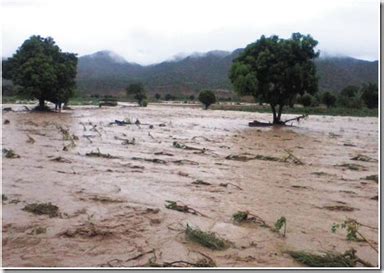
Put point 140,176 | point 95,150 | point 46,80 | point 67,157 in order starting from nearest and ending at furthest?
point 140,176 → point 67,157 → point 95,150 → point 46,80

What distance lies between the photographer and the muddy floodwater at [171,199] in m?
4.82

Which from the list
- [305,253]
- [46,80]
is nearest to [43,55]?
[46,80]

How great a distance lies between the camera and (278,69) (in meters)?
24.1

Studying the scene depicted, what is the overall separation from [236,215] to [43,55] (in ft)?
92.2

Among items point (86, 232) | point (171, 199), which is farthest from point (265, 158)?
point (86, 232)

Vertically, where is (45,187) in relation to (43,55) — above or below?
below

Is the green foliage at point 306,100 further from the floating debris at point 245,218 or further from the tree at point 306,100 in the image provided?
the floating debris at point 245,218

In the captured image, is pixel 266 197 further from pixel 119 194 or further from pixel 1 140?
pixel 1 140

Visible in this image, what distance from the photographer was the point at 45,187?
7488 millimetres

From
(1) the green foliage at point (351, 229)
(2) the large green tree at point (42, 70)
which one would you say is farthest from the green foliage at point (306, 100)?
(1) the green foliage at point (351, 229)

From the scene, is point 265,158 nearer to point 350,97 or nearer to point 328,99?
point 328,99

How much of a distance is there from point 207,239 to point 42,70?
27.7 metres

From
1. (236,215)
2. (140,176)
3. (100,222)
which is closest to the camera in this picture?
(100,222)

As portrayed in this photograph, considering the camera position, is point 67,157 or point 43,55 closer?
point 67,157
